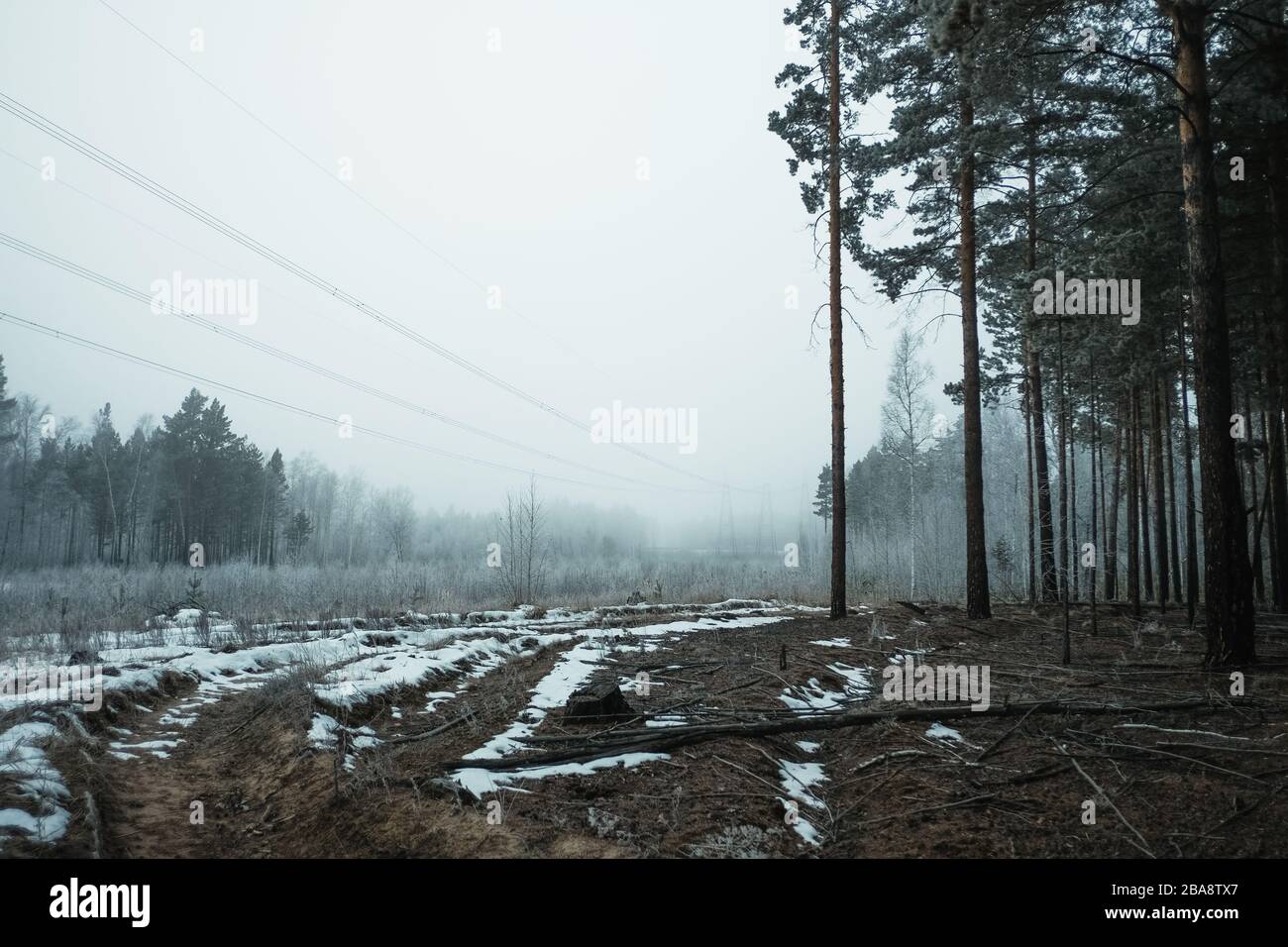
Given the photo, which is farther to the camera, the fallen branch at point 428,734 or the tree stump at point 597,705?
the tree stump at point 597,705

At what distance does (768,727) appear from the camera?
5246 mm

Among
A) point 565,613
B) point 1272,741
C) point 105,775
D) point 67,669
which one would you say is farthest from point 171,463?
point 1272,741

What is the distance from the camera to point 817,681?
724 centimetres

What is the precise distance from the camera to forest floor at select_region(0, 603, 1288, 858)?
3.49m

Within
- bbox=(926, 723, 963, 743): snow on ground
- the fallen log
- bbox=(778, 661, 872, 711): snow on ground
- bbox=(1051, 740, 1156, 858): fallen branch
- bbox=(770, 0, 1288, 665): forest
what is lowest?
bbox=(778, 661, 872, 711): snow on ground

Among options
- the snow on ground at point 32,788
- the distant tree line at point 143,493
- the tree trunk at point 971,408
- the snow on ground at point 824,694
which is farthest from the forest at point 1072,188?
the distant tree line at point 143,493

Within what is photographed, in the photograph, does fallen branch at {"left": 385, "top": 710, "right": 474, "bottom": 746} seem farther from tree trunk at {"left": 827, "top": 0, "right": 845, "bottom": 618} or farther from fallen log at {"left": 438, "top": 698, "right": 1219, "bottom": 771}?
tree trunk at {"left": 827, "top": 0, "right": 845, "bottom": 618}

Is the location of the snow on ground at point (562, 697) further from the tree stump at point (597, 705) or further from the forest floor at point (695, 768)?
the tree stump at point (597, 705)

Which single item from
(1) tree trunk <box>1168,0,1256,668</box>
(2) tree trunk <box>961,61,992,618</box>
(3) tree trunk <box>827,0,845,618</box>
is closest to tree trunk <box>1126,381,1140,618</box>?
(2) tree trunk <box>961,61,992,618</box>

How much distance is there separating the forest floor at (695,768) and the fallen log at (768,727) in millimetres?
24

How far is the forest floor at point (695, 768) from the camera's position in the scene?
11.5 feet

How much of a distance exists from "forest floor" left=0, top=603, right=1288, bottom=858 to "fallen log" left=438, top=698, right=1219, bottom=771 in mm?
24

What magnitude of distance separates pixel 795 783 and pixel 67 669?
8.43 metres
